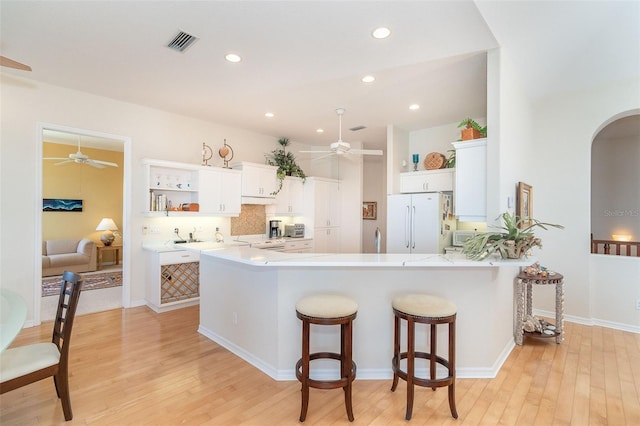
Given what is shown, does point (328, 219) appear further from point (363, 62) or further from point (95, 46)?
point (95, 46)

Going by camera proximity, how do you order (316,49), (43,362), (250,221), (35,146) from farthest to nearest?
(250,221), (35,146), (316,49), (43,362)

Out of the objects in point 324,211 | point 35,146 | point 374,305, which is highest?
point 35,146

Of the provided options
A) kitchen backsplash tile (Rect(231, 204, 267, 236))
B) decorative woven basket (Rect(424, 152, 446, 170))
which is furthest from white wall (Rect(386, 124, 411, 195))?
kitchen backsplash tile (Rect(231, 204, 267, 236))

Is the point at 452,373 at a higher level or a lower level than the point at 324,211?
lower

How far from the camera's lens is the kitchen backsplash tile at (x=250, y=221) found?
5.61m

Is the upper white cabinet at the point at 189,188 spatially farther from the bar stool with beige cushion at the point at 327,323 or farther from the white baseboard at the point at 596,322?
the white baseboard at the point at 596,322

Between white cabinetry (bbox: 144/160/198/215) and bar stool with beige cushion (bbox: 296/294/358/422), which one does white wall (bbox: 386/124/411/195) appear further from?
bar stool with beige cushion (bbox: 296/294/358/422)

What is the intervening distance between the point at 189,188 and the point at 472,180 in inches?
159

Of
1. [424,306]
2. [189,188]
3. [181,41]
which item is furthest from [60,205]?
[424,306]

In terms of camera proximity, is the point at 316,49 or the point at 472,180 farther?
the point at 472,180

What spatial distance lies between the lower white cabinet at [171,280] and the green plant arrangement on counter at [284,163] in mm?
2109

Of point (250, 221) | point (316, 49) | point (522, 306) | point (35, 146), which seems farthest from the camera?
point (250, 221)

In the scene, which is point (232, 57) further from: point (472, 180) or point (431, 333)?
point (431, 333)

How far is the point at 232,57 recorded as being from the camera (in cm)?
305
